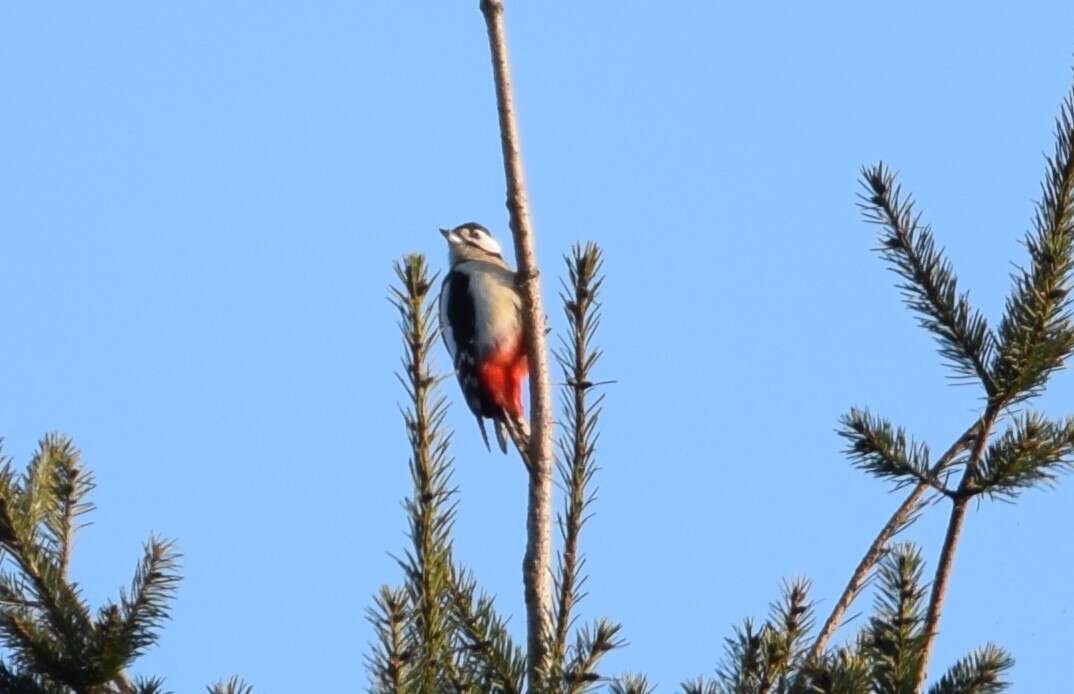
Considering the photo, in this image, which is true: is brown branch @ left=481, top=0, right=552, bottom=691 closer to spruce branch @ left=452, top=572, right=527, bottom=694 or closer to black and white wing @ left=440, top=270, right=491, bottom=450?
spruce branch @ left=452, top=572, right=527, bottom=694

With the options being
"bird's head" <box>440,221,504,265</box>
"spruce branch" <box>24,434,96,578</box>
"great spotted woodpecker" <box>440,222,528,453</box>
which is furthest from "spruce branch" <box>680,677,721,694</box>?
"bird's head" <box>440,221,504,265</box>

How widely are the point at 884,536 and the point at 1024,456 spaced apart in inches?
11.6

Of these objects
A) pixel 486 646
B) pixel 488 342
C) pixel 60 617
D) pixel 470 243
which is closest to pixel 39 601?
pixel 60 617

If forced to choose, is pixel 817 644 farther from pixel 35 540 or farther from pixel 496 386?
pixel 496 386

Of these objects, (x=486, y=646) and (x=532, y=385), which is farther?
(x=532, y=385)

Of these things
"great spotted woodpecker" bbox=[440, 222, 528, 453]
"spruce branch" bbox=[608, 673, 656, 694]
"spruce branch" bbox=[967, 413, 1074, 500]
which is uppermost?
"great spotted woodpecker" bbox=[440, 222, 528, 453]

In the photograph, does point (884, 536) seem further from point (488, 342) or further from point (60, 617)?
point (488, 342)

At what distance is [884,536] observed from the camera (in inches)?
104

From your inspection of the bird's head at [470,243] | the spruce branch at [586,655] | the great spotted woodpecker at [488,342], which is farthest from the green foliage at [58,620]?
the bird's head at [470,243]

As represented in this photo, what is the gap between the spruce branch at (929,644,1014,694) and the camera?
2.43 meters

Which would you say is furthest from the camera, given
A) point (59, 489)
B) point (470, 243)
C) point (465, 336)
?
point (470, 243)

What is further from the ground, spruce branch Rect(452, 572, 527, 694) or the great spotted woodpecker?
the great spotted woodpecker

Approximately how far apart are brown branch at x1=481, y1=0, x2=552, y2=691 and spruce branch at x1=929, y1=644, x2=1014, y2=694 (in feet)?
2.34

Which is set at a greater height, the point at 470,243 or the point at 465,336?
the point at 470,243
